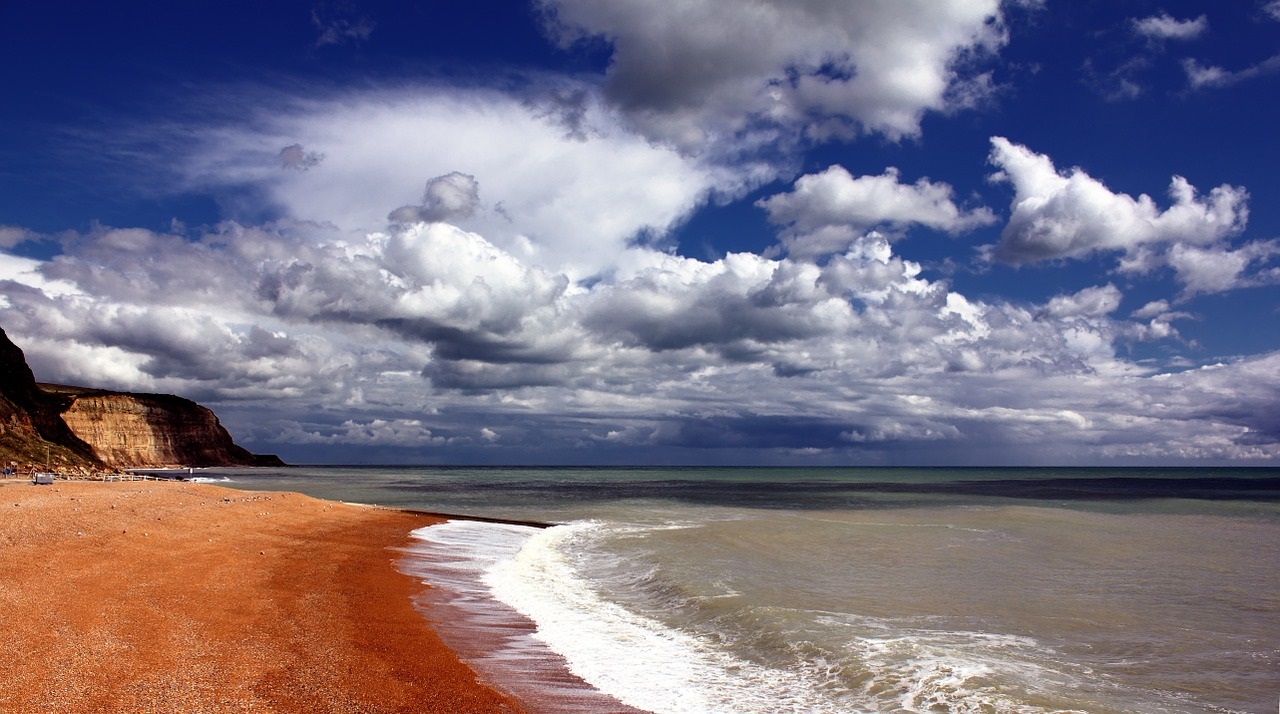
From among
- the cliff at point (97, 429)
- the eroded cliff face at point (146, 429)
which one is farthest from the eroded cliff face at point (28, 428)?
the eroded cliff face at point (146, 429)

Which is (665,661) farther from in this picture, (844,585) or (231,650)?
(844,585)

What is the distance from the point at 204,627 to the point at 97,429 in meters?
137

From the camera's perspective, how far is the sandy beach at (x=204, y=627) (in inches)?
338

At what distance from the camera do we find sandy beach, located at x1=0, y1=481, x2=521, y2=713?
28.1 ft

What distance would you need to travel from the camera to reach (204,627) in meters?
11.3

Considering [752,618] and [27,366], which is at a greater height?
[27,366]

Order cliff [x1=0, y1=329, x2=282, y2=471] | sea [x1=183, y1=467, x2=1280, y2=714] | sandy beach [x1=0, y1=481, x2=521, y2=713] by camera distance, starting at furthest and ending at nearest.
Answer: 1. cliff [x1=0, y1=329, x2=282, y2=471]
2. sea [x1=183, y1=467, x2=1280, y2=714]
3. sandy beach [x1=0, y1=481, x2=521, y2=713]

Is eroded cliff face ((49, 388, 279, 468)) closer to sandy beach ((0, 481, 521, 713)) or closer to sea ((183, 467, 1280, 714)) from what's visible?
sandy beach ((0, 481, 521, 713))

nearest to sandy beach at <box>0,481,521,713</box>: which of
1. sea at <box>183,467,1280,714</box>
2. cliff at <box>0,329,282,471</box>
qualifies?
sea at <box>183,467,1280,714</box>

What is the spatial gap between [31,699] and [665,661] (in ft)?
27.0

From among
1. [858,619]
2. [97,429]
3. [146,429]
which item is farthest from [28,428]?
[858,619]

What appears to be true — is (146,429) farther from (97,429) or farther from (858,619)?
(858,619)

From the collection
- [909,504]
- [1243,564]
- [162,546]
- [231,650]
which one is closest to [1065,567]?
[1243,564]

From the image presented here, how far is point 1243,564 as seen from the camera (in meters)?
23.7
